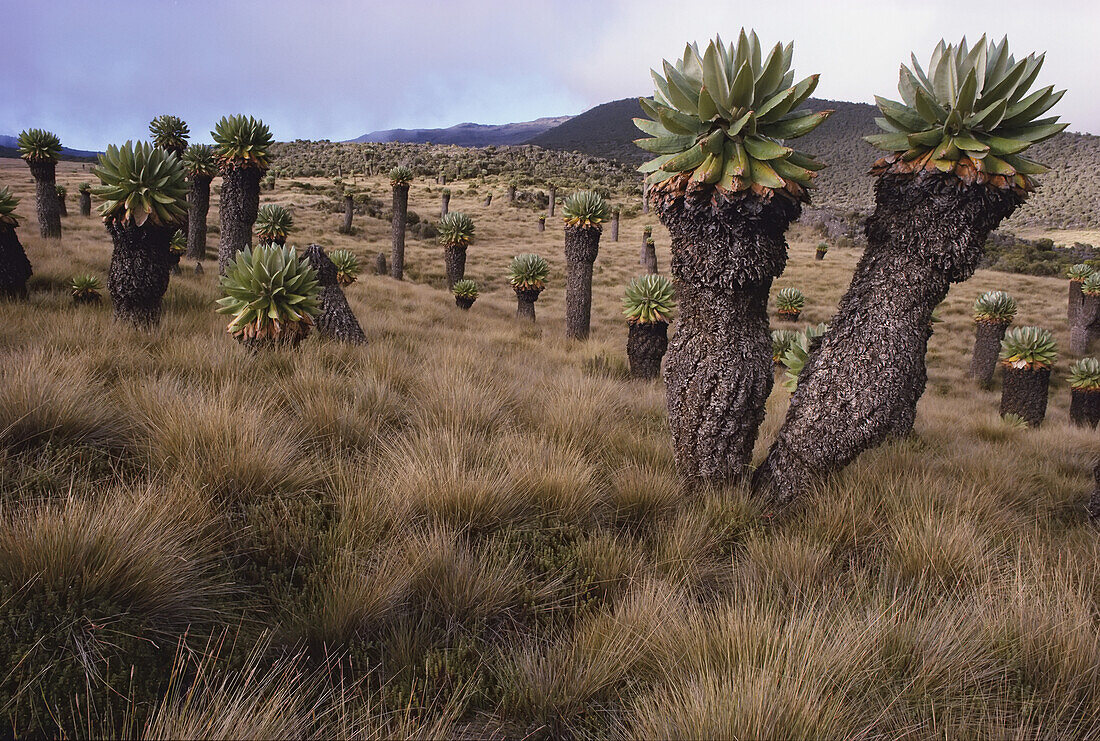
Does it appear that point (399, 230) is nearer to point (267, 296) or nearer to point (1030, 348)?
point (267, 296)

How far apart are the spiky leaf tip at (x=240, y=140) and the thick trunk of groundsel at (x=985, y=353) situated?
59.6ft

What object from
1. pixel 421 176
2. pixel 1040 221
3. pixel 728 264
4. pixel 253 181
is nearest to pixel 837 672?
pixel 728 264

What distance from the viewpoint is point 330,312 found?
716 cm

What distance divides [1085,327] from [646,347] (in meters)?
17.4

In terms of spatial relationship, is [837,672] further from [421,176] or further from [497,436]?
[421,176]

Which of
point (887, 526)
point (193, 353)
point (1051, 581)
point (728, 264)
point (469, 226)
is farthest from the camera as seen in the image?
point (469, 226)

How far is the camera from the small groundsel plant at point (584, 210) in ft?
40.1

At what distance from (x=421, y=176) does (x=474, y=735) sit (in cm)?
5830

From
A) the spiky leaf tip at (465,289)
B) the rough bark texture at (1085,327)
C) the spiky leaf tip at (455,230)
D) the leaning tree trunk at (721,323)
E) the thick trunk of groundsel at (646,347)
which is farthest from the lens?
the spiky leaf tip at (455,230)

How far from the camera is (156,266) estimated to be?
6.40 m

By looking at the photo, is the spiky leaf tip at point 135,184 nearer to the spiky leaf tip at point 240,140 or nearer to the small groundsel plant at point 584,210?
the spiky leaf tip at point 240,140

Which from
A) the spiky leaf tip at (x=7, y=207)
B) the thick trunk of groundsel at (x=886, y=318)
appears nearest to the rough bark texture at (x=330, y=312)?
the spiky leaf tip at (x=7, y=207)

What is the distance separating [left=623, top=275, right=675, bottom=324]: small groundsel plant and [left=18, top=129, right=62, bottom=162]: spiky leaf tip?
15.6 m

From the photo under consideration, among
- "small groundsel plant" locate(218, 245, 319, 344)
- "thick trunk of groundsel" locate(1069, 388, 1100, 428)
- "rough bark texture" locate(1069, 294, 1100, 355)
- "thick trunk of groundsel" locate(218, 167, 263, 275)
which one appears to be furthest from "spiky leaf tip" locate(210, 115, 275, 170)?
"rough bark texture" locate(1069, 294, 1100, 355)
